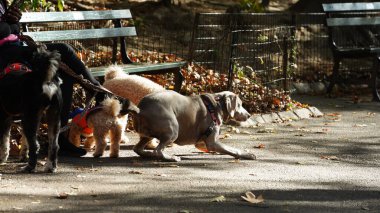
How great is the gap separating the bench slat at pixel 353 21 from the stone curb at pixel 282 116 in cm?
230

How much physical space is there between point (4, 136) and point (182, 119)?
1.74 m

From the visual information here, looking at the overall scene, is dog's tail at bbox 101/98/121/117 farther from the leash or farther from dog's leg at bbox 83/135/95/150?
dog's leg at bbox 83/135/95/150

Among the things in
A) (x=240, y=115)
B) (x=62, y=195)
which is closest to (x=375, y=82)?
(x=240, y=115)

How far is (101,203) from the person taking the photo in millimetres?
6414

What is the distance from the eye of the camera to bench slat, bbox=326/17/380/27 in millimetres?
14723

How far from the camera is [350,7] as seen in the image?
50.7 ft

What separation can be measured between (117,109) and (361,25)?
7.97 metres

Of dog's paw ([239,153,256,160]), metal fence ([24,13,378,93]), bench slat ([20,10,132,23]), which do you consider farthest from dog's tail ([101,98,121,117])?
metal fence ([24,13,378,93])

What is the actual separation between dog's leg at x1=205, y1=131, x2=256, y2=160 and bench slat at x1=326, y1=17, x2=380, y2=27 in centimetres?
641

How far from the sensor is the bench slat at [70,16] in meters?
9.69

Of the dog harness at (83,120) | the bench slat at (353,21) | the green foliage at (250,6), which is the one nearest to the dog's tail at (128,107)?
the dog harness at (83,120)

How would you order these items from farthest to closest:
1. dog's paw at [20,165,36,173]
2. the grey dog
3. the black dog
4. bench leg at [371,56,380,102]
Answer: bench leg at [371,56,380,102] < the grey dog < dog's paw at [20,165,36,173] < the black dog

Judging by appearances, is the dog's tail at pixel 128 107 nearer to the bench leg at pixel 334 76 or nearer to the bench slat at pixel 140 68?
the bench slat at pixel 140 68

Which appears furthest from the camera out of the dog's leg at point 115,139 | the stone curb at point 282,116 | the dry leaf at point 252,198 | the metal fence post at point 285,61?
the metal fence post at point 285,61
